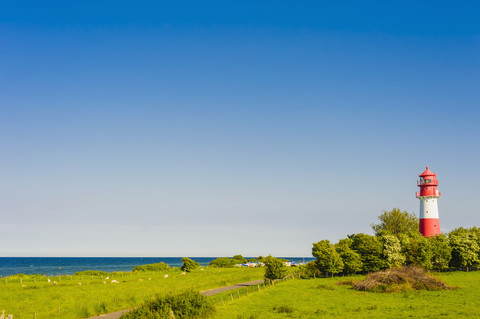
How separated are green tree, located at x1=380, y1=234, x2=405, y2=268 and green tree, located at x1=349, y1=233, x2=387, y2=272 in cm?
84

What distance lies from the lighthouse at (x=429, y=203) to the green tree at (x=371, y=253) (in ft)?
51.2

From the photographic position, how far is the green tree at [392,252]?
248ft

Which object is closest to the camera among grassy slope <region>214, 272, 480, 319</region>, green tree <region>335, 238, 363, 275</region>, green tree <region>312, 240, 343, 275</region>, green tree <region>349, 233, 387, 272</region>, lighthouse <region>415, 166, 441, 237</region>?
grassy slope <region>214, 272, 480, 319</region>

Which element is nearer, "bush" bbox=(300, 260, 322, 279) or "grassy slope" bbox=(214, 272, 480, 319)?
"grassy slope" bbox=(214, 272, 480, 319)

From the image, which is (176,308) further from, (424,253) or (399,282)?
(424,253)

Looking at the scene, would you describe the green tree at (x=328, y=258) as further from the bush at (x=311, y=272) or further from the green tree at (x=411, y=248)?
the green tree at (x=411, y=248)

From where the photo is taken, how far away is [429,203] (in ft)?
279

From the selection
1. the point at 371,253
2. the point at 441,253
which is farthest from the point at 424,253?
the point at 371,253

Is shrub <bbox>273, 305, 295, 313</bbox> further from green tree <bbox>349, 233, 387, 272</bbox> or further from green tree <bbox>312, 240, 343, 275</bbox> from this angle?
green tree <bbox>349, 233, 387, 272</bbox>

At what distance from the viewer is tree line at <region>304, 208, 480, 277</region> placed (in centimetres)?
7619

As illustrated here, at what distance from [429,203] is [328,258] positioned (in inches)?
1101

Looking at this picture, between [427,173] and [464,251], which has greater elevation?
[427,173]

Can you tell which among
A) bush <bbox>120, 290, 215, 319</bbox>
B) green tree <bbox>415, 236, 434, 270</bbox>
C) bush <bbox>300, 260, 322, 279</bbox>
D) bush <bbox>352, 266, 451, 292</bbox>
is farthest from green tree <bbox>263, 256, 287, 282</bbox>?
bush <bbox>120, 290, 215, 319</bbox>

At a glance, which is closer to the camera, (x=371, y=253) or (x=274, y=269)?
(x=274, y=269)
